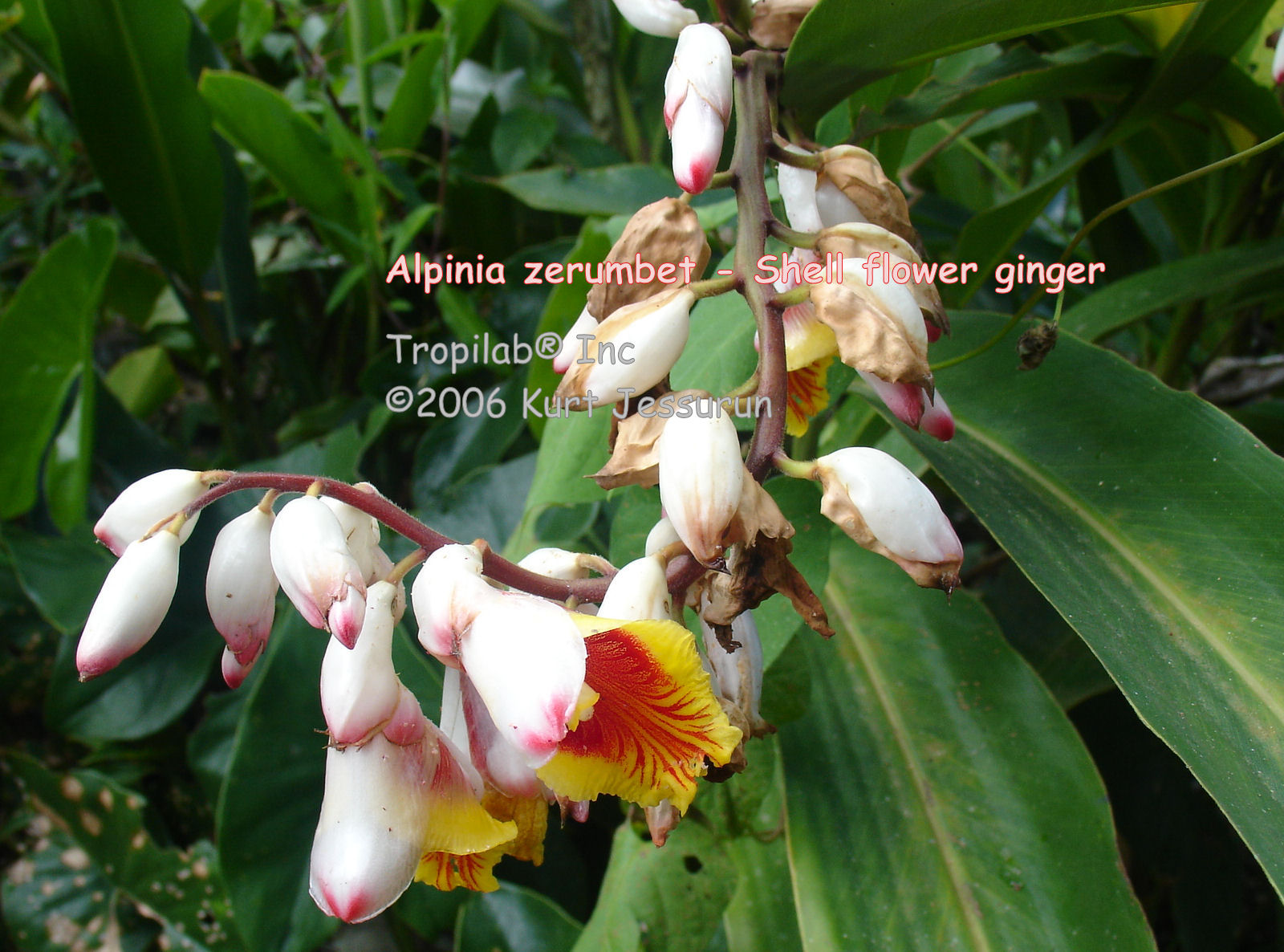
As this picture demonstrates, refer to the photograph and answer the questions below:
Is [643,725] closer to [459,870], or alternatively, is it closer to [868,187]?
[459,870]

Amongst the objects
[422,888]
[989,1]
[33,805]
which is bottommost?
[33,805]

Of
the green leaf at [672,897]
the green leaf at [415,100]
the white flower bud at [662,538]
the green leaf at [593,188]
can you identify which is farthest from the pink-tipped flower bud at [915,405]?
the green leaf at [415,100]

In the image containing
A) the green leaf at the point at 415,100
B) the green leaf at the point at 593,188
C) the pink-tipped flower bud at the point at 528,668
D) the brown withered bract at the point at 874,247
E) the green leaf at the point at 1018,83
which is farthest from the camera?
the green leaf at the point at 415,100

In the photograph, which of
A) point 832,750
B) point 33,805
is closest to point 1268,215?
point 832,750

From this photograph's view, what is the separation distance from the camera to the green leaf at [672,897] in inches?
22.2

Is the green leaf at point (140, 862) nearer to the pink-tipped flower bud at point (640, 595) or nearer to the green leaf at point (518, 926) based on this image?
the green leaf at point (518, 926)

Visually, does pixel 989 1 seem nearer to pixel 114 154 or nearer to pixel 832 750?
pixel 832 750

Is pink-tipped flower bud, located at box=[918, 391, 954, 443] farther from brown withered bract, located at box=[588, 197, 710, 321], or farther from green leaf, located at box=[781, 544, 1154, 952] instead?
green leaf, located at box=[781, 544, 1154, 952]

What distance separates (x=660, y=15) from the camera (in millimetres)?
507

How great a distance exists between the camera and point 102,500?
129 centimetres

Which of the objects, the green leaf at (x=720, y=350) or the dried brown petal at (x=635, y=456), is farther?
the green leaf at (x=720, y=350)

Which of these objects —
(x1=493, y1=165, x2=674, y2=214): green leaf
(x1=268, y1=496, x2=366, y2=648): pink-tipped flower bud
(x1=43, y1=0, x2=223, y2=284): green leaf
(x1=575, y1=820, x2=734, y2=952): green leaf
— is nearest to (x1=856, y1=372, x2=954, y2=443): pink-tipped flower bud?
(x1=268, y1=496, x2=366, y2=648): pink-tipped flower bud

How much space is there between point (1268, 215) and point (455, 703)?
3.06 feet

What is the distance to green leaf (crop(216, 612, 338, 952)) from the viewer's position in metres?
0.75
